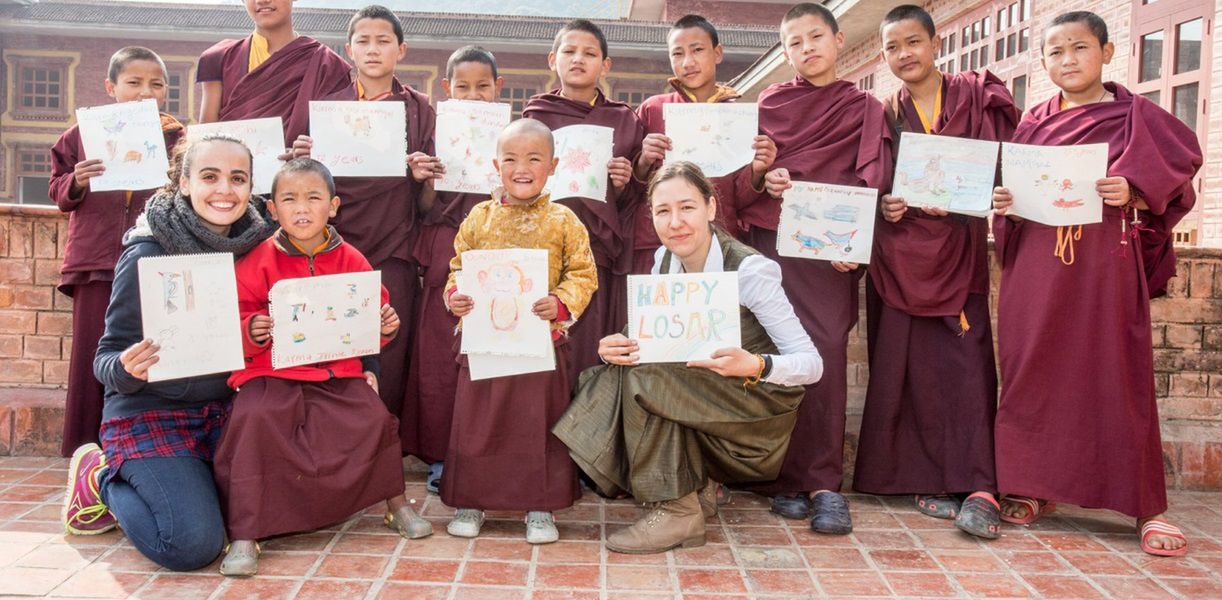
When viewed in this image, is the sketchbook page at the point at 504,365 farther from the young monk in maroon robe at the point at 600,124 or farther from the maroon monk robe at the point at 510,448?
the young monk in maroon robe at the point at 600,124

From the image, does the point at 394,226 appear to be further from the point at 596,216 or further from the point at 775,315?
the point at 775,315

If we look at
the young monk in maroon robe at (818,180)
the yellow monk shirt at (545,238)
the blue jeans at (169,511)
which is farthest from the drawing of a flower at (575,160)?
the blue jeans at (169,511)

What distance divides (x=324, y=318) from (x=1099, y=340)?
8.99ft

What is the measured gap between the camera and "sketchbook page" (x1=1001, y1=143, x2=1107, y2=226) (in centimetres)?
328

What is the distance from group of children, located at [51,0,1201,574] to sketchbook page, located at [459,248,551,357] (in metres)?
0.06

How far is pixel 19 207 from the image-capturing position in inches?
160

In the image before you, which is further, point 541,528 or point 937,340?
point 937,340

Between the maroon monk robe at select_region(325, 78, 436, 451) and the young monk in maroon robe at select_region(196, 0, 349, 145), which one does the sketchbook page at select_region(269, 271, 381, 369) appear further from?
the young monk in maroon robe at select_region(196, 0, 349, 145)

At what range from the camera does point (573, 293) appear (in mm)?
3160

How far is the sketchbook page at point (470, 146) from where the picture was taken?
366cm

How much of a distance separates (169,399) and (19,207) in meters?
1.68

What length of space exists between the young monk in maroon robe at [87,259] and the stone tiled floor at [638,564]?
365mm

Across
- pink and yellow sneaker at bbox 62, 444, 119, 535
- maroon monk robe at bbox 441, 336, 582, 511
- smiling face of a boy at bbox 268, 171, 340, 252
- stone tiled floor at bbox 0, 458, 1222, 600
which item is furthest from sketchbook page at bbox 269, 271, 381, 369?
pink and yellow sneaker at bbox 62, 444, 119, 535

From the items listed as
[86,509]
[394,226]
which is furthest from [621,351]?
[86,509]
